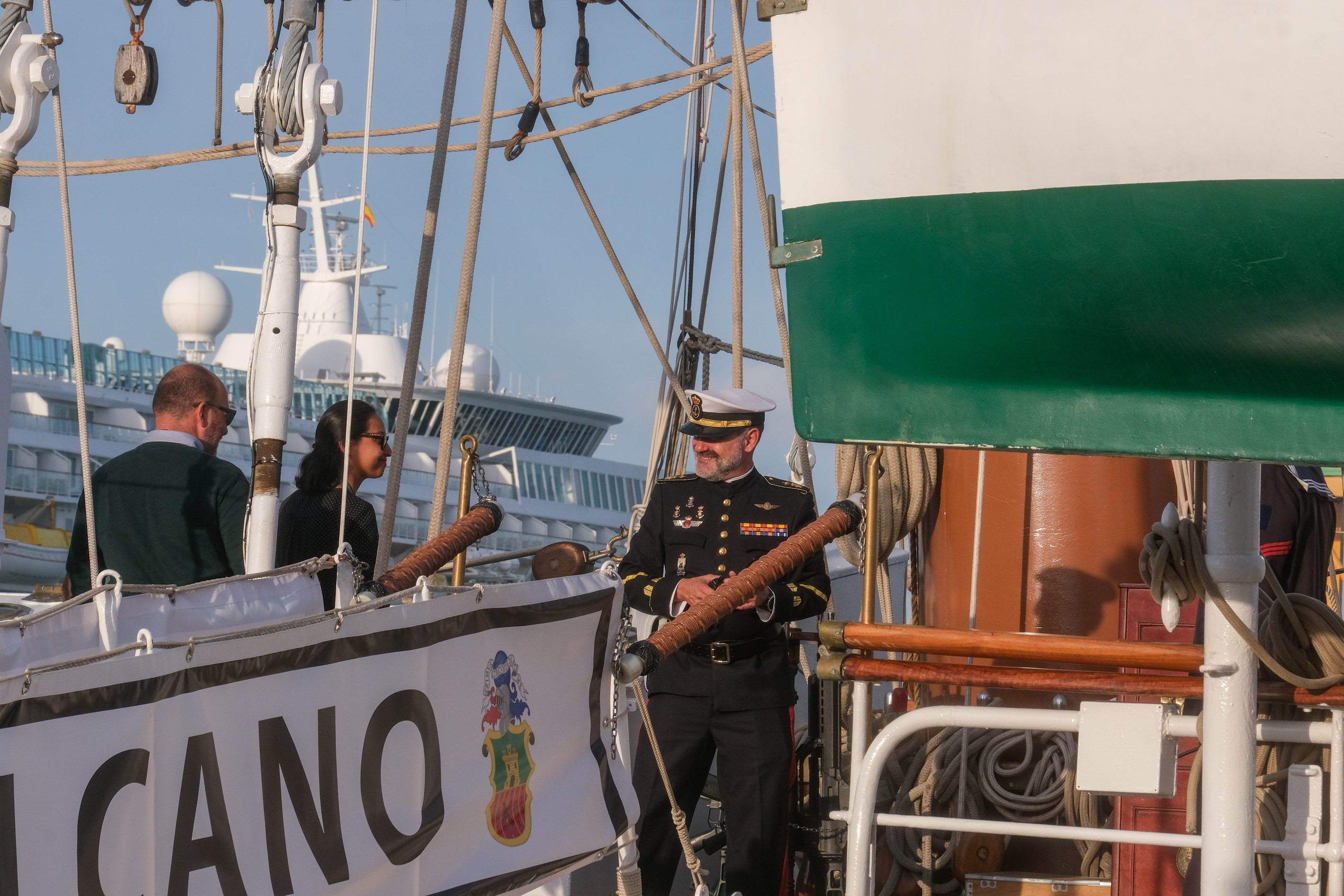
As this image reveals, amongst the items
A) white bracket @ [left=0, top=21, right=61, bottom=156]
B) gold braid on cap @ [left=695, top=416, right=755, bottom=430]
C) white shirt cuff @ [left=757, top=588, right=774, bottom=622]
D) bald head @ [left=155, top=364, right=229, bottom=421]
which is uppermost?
white bracket @ [left=0, top=21, right=61, bottom=156]

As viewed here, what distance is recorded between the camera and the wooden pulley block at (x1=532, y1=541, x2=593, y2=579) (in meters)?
3.29

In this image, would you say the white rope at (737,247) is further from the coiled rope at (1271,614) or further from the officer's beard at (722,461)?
the coiled rope at (1271,614)

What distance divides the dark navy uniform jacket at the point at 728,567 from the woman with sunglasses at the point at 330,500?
689mm

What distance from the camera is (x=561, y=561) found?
3307 millimetres

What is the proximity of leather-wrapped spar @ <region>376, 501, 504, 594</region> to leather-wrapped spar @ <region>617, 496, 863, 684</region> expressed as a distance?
401 mm

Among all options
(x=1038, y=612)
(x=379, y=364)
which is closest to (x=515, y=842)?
(x=1038, y=612)

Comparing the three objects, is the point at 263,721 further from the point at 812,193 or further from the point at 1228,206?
the point at 1228,206

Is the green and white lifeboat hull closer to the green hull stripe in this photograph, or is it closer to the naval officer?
the green hull stripe

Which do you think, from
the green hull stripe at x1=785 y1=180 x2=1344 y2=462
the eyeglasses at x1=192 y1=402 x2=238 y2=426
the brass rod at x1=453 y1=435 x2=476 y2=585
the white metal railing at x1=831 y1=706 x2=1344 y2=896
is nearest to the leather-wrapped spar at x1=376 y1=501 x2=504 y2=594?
the brass rod at x1=453 y1=435 x2=476 y2=585

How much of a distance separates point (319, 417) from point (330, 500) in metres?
29.3

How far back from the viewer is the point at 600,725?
2768 mm

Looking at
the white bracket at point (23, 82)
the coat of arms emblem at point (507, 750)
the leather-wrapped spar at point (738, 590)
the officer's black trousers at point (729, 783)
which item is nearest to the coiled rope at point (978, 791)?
the officer's black trousers at point (729, 783)

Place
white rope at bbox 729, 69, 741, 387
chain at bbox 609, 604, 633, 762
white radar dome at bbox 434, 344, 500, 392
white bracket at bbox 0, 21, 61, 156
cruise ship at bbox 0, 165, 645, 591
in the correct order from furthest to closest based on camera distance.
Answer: white radar dome at bbox 434, 344, 500, 392, cruise ship at bbox 0, 165, 645, 591, white rope at bbox 729, 69, 741, 387, white bracket at bbox 0, 21, 61, 156, chain at bbox 609, 604, 633, 762

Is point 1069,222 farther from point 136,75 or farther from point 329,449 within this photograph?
point 136,75
